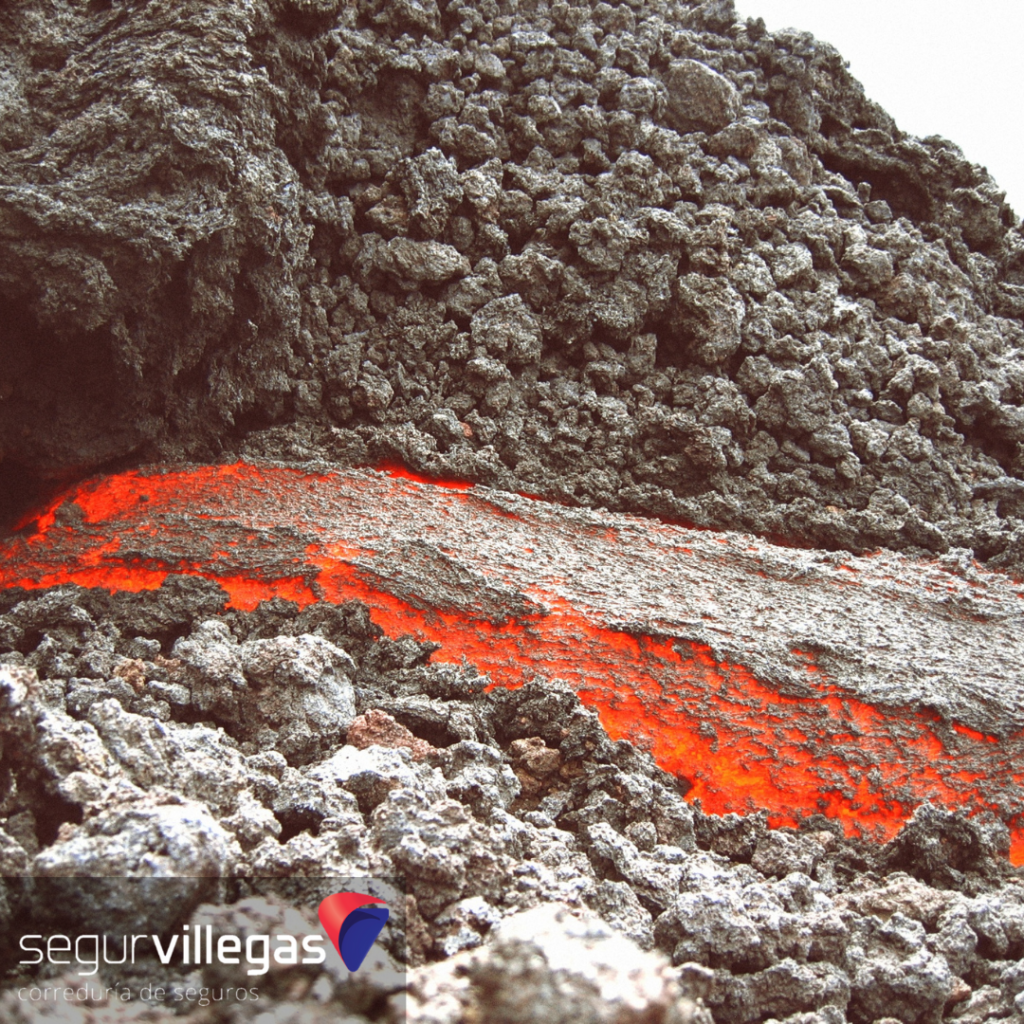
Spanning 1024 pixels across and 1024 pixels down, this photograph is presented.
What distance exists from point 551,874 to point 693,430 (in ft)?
9.63

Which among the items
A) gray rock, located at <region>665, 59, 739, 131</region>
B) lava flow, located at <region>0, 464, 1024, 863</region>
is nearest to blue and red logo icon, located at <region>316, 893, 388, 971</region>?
lava flow, located at <region>0, 464, 1024, 863</region>

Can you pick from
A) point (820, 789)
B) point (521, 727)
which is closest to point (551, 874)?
point (521, 727)

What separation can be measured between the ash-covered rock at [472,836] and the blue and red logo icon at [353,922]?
3.8 inches

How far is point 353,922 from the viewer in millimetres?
2115

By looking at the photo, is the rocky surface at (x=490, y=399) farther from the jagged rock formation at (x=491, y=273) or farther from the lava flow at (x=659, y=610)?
the lava flow at (x=659, y=610)

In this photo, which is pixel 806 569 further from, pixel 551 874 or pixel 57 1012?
pixel 57 1012

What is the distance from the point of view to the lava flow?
3.72m

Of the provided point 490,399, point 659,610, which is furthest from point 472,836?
point 490,399

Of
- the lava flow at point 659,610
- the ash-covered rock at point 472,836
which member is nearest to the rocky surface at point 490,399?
the ash-covered rock at point 472,836

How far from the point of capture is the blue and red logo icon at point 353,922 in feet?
6.58

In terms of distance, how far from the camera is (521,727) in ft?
11.4

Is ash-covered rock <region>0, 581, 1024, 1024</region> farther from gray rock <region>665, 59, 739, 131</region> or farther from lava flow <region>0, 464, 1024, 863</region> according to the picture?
gray rock <region>665, 59, 739, 131</region>

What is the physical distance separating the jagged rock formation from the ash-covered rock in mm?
1355

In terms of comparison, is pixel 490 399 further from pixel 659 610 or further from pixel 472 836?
pixel 472 836
